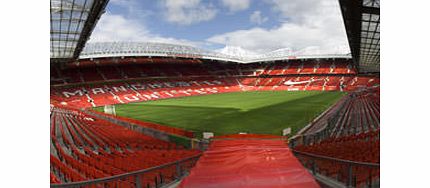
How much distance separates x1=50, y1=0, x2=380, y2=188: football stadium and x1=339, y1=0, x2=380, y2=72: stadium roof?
77mm

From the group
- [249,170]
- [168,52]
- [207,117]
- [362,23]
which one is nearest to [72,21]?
[207,117]

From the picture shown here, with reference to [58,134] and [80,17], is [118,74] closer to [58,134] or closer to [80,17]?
[80,17]

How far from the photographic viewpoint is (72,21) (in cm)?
2517

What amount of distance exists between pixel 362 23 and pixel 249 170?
21.3 metres

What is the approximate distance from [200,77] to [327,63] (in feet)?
110

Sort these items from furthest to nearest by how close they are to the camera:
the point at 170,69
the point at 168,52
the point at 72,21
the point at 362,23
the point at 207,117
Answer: the point at 170,69, the point at 168,52, the point at 207,117, the point at 72,21, the point at 362,23

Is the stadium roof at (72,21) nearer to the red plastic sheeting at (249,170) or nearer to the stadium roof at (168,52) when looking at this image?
the stadium roof at (168,52)

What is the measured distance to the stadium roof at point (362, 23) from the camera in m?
17.7

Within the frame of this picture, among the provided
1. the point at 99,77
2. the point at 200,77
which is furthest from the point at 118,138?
the point at 200,77

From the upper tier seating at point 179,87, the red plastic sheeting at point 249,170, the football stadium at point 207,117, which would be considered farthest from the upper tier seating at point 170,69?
the red plastic sheeting at point 249,170

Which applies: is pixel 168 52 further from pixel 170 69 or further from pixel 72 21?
pixel 72 21

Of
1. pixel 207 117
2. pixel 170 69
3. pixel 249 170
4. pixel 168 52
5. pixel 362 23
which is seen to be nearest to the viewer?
pixel 249 170
